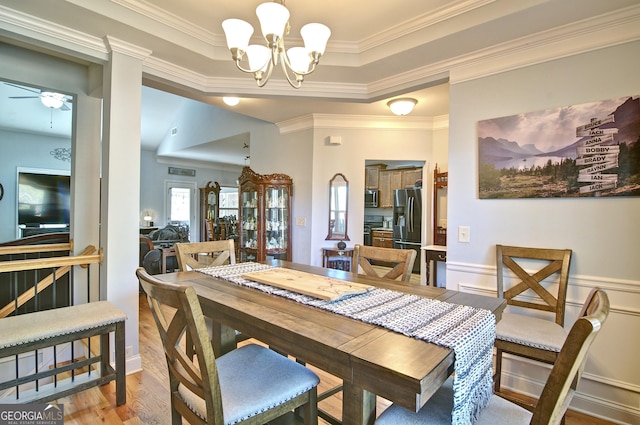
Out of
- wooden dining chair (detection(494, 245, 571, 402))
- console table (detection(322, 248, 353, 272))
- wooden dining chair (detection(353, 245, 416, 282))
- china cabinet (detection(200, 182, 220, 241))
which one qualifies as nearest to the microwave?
console table (detection(322, 248, 353, 272))

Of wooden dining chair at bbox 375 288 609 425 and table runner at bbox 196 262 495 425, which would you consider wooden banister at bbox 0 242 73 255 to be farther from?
wooden dining chair at bbox 375 288 609 425

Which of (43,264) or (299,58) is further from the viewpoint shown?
(43,264)

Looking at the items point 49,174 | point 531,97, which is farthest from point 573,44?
point 49,174

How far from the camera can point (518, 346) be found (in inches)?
70.4

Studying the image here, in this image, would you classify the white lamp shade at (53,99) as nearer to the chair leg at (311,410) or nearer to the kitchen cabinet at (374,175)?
the chair leg at (311,410)

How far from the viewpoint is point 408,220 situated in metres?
5.58

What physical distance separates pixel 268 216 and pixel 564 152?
11.4 feet

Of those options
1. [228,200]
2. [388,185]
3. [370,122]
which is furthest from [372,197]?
[228,200]

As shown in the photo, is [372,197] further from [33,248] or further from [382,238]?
[33,248]

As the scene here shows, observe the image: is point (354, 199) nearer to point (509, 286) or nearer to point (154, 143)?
point (509, 286)

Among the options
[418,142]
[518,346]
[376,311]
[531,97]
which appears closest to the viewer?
[376,311]

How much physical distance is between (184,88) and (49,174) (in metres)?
6.37

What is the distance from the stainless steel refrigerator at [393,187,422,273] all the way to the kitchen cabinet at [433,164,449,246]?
974mm

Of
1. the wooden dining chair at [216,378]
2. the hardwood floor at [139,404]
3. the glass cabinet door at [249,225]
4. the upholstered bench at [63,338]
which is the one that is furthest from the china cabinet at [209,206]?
the wooden dining chair at [216,378]
